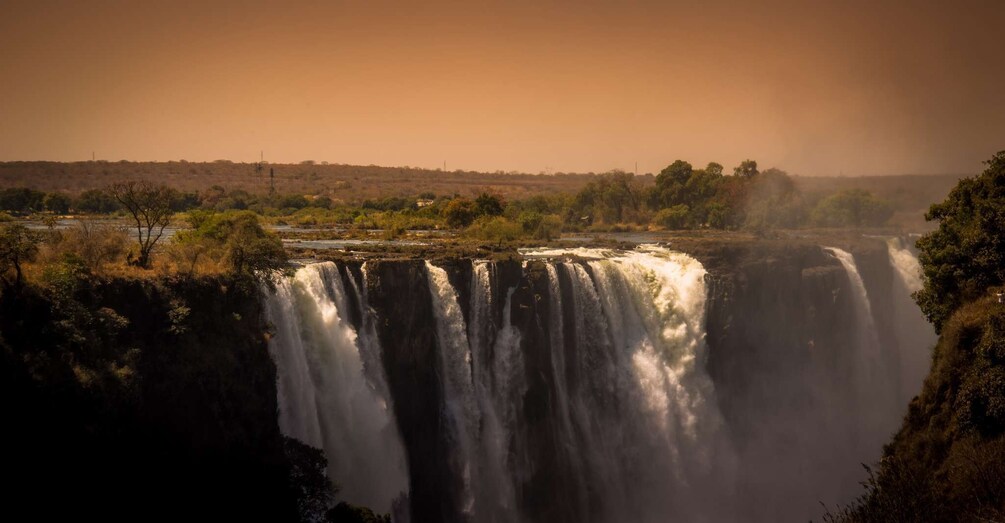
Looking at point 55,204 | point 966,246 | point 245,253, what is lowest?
point 55,204

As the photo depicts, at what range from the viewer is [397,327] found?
26141 mm

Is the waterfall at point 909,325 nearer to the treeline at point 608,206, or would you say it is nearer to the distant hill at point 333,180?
the treeline at point 608,206

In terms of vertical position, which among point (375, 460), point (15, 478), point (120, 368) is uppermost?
point (120, 368)

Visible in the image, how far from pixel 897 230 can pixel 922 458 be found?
40.0 m

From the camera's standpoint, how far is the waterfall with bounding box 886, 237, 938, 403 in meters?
40.3

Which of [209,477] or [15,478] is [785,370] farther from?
[15,478]

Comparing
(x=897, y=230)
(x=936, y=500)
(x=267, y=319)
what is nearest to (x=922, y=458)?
(x=936, y=500)

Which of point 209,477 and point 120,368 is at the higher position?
point 120,368

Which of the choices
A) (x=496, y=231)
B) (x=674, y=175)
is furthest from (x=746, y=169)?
(x=496, y=231)

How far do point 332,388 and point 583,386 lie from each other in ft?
30.1

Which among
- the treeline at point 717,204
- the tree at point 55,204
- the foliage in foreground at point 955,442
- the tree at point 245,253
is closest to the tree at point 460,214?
the treeline at point 717,204

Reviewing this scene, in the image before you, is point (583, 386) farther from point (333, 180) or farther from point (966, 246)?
point (333, 180)

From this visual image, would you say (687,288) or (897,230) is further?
(897,230)

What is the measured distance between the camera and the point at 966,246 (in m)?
26.0
